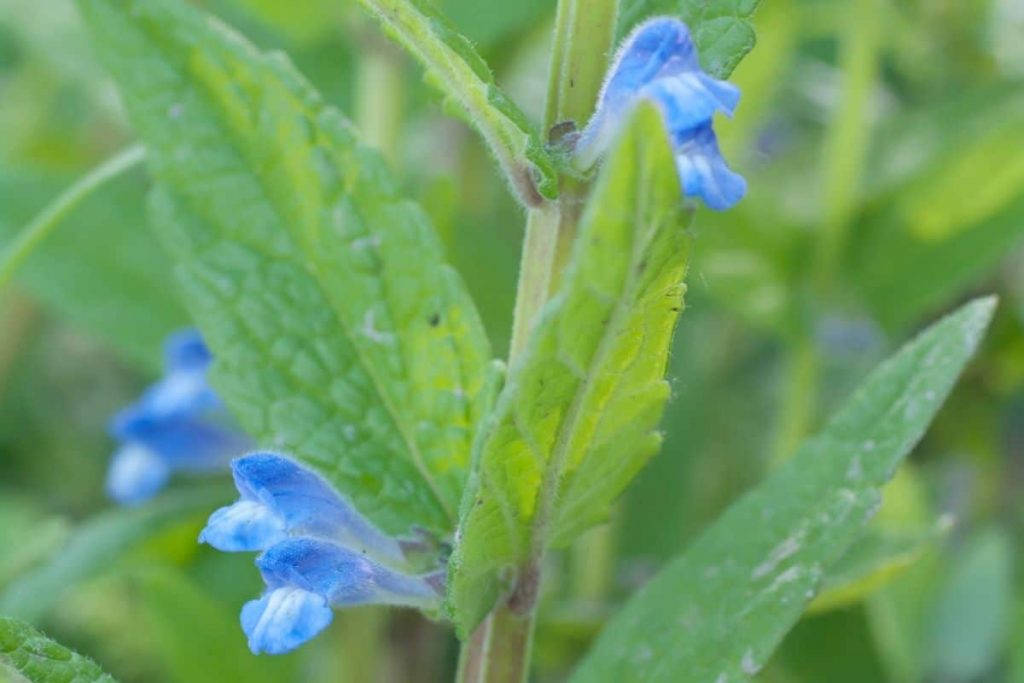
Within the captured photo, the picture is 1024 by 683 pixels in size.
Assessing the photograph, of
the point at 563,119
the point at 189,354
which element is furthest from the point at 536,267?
the point at 189,354

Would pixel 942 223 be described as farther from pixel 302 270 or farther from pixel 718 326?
pixel 302 270

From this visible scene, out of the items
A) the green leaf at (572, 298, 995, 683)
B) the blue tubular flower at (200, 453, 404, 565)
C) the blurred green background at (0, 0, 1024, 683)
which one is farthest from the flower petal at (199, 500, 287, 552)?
the blurred green background at (0, 0, 1024, 683)

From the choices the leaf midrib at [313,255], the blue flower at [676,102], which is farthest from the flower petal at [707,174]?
the leaf midrib at [313,255]

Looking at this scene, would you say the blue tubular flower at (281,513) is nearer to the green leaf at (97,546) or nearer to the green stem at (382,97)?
the green leaf at (97,546)

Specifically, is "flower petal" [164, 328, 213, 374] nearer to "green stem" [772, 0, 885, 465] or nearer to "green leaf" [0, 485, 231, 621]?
"green leaf" [0, 485, 231, 621]

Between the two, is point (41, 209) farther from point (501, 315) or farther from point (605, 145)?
point (605, 145)
